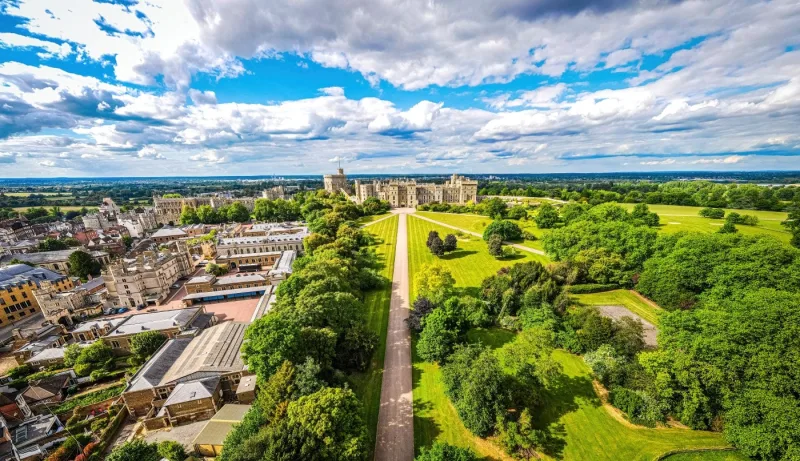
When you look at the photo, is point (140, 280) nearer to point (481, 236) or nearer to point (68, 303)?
point (68, 303)

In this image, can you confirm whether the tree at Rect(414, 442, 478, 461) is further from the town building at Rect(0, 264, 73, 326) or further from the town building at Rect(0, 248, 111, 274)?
the town building at Rect(0, 248, 111, 274)

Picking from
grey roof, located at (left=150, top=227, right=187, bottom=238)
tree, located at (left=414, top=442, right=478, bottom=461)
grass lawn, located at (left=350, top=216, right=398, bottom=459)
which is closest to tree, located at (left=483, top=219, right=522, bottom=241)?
grass lawn, located at (left=350, top=216, right=398, bottom=459)

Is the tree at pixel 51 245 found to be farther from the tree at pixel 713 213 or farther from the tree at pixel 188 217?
the tree at pixel 713 213

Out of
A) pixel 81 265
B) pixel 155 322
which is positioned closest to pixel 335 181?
pixel 81 265

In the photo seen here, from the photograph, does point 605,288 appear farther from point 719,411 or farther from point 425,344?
point 425,344

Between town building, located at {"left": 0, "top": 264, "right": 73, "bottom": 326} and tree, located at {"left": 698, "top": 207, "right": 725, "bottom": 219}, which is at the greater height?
tree, located at {"left": 698, "top": 207, "right": 725, "bottom": 219}
